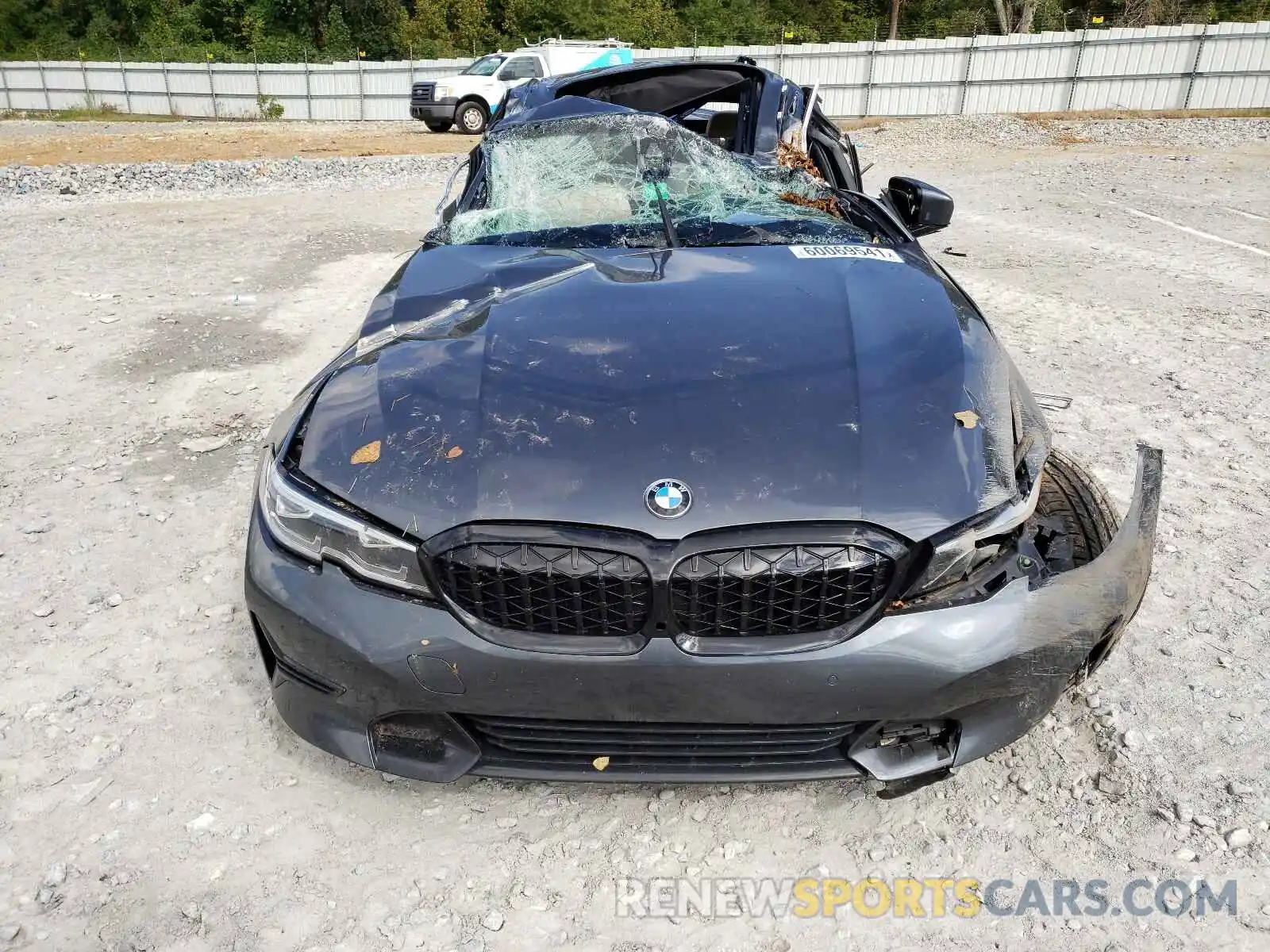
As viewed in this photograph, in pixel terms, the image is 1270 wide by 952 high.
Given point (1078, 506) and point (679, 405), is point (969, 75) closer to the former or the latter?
point (1078, 506)

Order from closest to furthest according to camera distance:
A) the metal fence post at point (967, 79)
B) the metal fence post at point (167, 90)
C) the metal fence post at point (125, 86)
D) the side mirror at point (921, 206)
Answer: the side mirror at point (921, 206) → the metal fence post at point (967, 79) → the metal fence post at point (167, 90) → the metal fence post at point (125, 86)

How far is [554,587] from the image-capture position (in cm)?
182

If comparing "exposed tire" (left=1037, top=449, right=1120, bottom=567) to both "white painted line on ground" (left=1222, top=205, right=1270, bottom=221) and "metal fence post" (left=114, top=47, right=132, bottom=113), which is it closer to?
"white painted line on ground" (left=1222, top=205, right=1270, bottom=221)

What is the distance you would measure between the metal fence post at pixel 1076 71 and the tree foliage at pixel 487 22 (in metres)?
11.6

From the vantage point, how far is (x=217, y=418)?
4539 millimetres

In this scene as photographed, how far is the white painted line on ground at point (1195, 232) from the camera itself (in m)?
7.54

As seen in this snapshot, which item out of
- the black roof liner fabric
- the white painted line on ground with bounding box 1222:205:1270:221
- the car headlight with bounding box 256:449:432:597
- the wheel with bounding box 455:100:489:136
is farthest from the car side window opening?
the car headlight with bounding box 256:449:432:597

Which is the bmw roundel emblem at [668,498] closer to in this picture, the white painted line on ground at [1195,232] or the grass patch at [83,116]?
the white painted line on ground at [1195,232]

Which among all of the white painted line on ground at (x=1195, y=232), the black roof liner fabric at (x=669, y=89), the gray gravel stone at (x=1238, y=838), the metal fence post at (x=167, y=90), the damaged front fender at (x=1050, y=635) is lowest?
the metal fence post at (x=167, y=90)

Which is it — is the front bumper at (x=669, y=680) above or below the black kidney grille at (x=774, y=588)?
below

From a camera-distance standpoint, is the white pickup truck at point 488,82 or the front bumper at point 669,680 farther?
the white pickup truck at point 488,82

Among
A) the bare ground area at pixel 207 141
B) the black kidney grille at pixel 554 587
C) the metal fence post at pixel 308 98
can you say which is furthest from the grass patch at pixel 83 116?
the black kidney grille at pixel 554 587

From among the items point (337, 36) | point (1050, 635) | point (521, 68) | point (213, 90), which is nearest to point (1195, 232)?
point (1050, 635)

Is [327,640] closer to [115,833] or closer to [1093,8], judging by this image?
[115,833]
